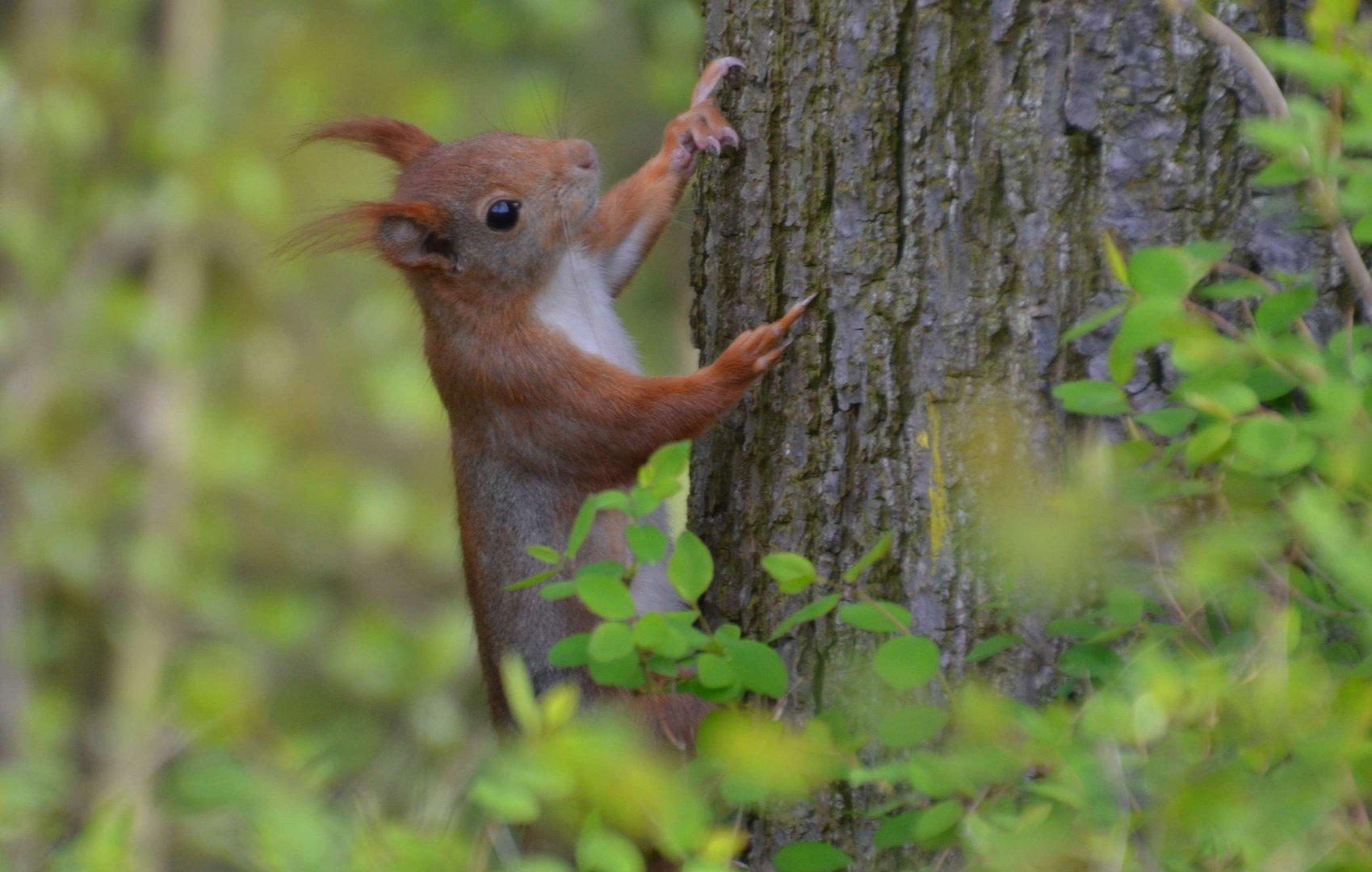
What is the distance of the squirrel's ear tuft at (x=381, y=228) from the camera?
2.10m

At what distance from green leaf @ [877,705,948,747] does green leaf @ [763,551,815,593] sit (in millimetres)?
127

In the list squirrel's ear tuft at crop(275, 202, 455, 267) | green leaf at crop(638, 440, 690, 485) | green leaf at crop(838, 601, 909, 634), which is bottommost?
green leaf at crop(838, 601, 909, 634)

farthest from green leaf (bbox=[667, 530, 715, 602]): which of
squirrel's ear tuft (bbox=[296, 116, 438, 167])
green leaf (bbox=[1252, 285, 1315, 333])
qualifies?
squirrel's ear tuft (bbox=[296, 116, 438, 167])

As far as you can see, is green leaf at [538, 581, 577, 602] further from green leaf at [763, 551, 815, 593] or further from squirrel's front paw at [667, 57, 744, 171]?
squirrel's front paw at [667, 57, 744, 171]

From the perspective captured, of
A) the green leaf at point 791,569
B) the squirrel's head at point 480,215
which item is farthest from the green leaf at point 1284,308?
the squirrel's head at point 480,215

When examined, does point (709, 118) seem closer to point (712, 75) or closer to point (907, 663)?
point (712, 75)

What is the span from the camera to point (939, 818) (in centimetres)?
99

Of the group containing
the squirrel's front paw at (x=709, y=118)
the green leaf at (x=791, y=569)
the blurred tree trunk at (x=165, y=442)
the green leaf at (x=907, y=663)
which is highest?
the squirrel's front paw at (x=709, y=118)

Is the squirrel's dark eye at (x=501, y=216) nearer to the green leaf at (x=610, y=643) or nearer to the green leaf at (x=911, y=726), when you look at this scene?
the green leaf at (x=610, y=643)

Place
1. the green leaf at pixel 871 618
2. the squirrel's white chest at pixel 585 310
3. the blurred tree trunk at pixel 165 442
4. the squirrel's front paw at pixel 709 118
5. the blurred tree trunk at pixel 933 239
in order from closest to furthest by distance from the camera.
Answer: the green leaf at pixel 871 618 → the blurred tree trunk at pixel 933 239 → the squirrel's front paw at pixel 709 118 → the squirrel's white chest at pixel 585 310 → the blurred tree trunk at pixel 165 442

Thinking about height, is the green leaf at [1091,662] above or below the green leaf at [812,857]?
above

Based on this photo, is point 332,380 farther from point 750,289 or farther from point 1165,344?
point 1165,344

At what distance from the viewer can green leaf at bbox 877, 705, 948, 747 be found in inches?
43.2

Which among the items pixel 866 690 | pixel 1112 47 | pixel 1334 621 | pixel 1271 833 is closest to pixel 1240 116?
pixel 1112 47
